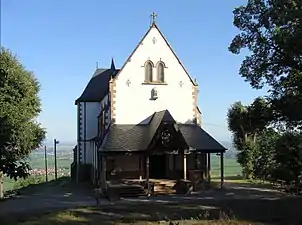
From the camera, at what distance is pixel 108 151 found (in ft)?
99.8

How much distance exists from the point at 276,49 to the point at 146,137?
12.5m

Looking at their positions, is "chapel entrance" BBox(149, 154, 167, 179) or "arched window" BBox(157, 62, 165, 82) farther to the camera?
"arched window" BBox(157, 62, 165, 82)

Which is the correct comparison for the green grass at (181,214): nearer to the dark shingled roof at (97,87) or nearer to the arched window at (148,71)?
the arched window at (148,71)

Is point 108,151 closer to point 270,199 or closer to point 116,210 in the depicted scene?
point 116,210

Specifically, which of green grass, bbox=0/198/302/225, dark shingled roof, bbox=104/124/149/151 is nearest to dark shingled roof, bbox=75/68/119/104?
dark shingled roof, bbox=104/124/149/151

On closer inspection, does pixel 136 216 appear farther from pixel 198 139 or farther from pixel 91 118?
pixel 91 118

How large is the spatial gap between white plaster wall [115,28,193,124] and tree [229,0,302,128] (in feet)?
36.2

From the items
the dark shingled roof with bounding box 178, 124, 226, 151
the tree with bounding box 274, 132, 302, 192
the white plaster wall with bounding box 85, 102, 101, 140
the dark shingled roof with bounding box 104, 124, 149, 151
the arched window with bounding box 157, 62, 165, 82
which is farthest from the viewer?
the white plaster wall with bounding box 85, 102, 101, 140

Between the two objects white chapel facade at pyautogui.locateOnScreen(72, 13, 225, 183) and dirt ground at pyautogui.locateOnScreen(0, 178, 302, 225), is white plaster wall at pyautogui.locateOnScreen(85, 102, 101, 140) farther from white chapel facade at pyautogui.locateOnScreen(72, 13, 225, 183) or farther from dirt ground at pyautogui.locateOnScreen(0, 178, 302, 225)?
dirt ground at pyautogui.locateOnScreen(0, 178, 302, 225)

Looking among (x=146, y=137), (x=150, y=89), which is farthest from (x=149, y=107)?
(x=146, y=137)

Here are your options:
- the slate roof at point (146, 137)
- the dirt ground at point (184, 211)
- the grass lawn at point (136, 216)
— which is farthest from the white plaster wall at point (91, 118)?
the grass lawn at point (136, 216)

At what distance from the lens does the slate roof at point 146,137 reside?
31.6 m

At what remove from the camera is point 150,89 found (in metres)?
35.1

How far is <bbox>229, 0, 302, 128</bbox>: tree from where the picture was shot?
21125mm
